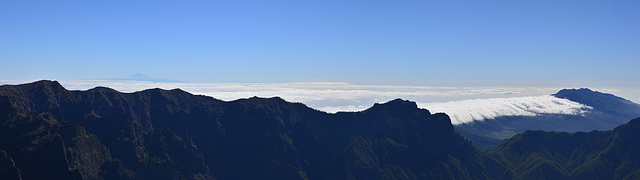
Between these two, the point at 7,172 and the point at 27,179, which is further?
the point at 27,179

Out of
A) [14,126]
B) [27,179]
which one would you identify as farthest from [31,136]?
[27,179]

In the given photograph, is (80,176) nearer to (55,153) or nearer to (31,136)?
(55,153)

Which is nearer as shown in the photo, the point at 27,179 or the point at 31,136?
the point at 27,179

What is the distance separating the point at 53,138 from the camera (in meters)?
197

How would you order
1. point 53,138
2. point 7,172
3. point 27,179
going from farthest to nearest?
1. point 53,138
2. point 27,179
3. point 7,172

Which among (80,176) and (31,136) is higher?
(31,136)

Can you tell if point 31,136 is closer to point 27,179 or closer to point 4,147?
point 4,147

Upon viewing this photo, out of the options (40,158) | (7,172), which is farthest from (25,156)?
(7,172)

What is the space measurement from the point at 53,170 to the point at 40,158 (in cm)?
824

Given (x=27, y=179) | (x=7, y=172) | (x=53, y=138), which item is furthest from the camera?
(x=53, y=138)

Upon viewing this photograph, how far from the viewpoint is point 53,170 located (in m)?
190

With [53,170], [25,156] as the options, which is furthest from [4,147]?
[53,170]

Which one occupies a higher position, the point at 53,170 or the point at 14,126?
the point at 14,126

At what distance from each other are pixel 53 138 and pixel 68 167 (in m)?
16.8
